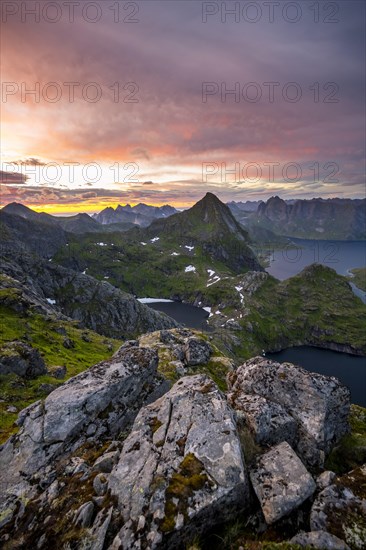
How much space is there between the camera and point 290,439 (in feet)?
60.7

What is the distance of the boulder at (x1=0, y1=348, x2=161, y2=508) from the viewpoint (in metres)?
16.8

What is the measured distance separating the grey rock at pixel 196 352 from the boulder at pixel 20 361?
26692 millimetres

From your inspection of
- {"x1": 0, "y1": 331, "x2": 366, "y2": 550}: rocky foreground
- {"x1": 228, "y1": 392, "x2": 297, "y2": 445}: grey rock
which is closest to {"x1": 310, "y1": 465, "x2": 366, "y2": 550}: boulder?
{"x1": 0, "y1": 331, "x2": 366, "y2": 550}: rocky foreground

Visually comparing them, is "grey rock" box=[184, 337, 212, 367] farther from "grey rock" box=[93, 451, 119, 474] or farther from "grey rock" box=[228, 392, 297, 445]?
"grey rock" box=[93, 451, 119, 474]

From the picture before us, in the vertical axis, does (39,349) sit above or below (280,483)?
below

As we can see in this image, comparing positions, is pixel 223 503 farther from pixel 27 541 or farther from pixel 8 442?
pixel 8 442

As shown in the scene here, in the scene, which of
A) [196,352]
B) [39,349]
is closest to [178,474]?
[196,352]

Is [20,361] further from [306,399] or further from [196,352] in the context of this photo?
[306,399]

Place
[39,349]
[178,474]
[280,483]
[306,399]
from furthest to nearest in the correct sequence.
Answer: [39,349]
[306,399]
[178,474]
[280,483]

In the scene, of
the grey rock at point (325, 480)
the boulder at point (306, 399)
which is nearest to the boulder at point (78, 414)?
the boulder at point (306, 399)

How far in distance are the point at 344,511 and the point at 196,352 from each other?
4076 centimetres

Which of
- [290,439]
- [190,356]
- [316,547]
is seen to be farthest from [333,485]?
[190,356]

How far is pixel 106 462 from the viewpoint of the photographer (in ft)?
51.7

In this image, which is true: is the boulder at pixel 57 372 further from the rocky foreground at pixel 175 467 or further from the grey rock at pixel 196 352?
the rocky foreground at pixel 175 467
